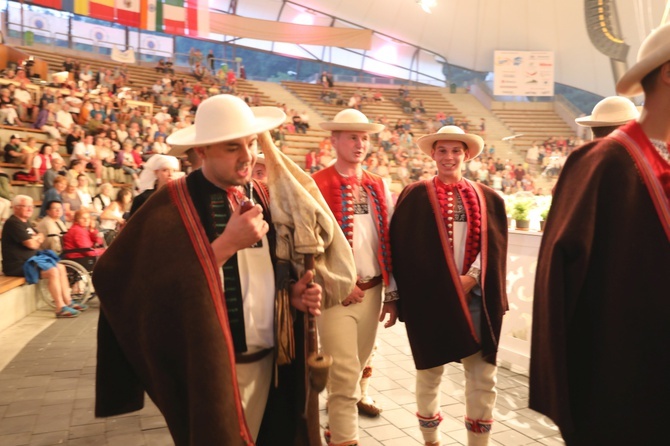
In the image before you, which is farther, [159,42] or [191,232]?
[159,42]

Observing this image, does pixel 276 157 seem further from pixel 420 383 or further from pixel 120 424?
pixel 120 424

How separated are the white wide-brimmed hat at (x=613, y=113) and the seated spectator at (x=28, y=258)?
234 inches

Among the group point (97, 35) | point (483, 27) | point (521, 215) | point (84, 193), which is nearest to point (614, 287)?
point (521, 215)

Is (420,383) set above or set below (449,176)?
below

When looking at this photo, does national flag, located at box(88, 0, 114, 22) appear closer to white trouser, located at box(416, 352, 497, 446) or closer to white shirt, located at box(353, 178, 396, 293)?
white shirt, located at box(353, 178, 396, 293)

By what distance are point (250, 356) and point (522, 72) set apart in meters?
24.5

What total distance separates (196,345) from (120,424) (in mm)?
2192

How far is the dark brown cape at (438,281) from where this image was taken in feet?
8.64

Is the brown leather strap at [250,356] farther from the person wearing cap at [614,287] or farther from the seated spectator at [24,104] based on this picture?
the seated spectator at [24,104]

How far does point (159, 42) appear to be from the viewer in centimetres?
2312

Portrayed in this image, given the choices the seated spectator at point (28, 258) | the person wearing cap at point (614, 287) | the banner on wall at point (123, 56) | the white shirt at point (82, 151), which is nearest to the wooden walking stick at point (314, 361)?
the person wearing cap at point (614, 287)

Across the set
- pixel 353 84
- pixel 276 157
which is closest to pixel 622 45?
pixel 353 84

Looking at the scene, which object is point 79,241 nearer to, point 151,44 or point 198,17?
point 198,17

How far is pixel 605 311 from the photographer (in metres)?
1.39
